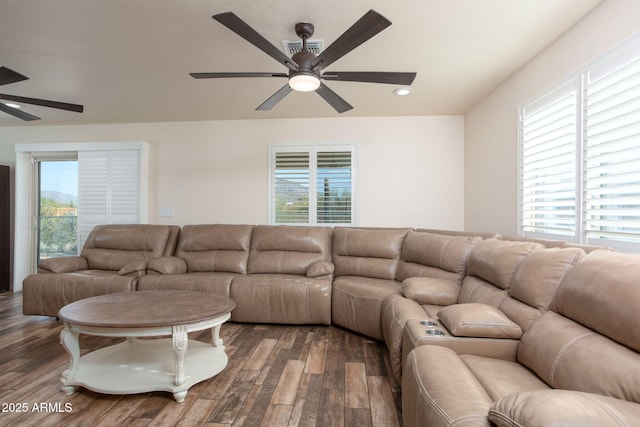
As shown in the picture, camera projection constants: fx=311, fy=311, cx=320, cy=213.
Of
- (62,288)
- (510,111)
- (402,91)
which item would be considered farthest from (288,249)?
(510,111)

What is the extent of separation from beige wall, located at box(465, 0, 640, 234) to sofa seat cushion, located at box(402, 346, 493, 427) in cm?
209

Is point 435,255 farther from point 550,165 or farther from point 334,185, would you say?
point 334,185

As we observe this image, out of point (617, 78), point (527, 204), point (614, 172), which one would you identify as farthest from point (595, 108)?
point (527, 204)

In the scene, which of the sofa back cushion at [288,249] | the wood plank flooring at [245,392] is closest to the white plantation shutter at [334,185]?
the sofa back cushion at [288,249]

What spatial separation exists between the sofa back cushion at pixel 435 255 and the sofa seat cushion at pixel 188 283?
1.90 meters

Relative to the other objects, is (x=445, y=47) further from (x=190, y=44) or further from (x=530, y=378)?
(x=530, y=378)

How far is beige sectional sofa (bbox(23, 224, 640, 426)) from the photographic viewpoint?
1069 millimetres

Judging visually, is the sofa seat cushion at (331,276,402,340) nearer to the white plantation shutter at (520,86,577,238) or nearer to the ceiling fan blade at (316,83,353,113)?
the white plantation shutter at (520,86,577,238)

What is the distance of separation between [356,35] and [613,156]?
66.6 inches

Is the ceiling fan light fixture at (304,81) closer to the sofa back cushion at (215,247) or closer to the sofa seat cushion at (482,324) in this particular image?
the sofa seat cushion at (482,324)

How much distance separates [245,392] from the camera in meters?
2.03

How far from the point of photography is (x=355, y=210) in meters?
4.41

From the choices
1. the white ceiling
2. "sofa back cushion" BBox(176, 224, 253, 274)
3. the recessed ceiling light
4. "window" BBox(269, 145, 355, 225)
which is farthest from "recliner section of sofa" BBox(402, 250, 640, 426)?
"window" BBox(269, 145, 355, 225)

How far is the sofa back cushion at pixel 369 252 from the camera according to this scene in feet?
11.5
